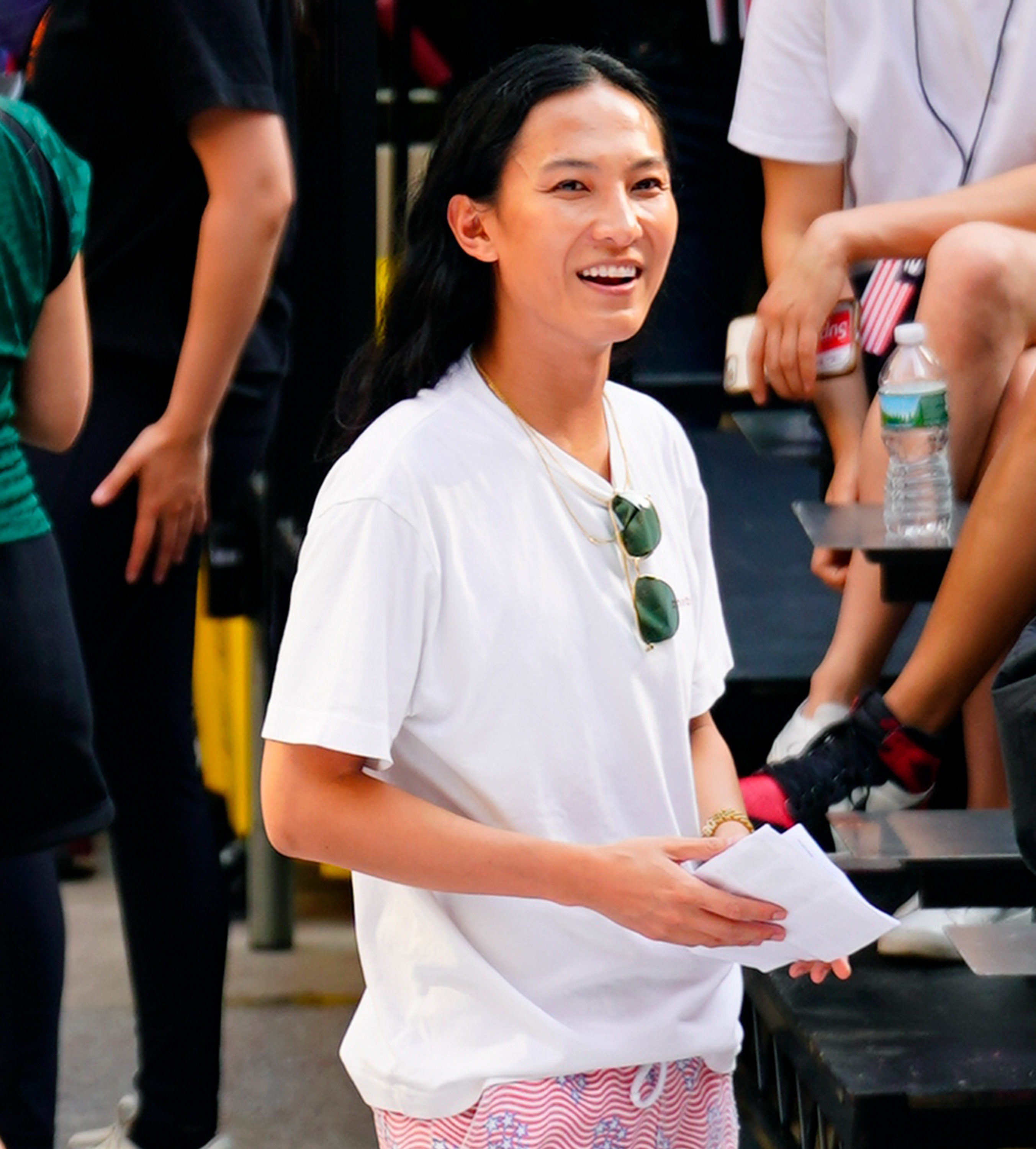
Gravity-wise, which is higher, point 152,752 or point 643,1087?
point 643,1087

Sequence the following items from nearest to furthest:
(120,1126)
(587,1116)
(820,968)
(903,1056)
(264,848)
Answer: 1. (587,1116)
2. (820,968)
3. (903,1056)
4. (120,1126)
5. (264,848)

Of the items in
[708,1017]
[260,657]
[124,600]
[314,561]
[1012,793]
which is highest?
[314,561]

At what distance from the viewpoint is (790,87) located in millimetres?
2600

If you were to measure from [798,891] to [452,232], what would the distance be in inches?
25.5

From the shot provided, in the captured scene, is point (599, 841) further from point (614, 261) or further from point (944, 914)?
point (944, 914)

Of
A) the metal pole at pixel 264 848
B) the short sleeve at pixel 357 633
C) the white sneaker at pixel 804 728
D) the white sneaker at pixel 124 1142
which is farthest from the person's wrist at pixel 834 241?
the metal pole at pixel 264 848

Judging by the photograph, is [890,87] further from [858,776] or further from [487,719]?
[487,719]

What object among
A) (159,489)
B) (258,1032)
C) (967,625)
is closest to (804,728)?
(967,625)

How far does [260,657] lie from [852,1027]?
2.06m

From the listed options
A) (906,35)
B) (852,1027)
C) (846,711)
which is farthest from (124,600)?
(906,35)

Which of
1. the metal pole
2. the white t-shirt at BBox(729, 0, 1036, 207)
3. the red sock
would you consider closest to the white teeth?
the red sock

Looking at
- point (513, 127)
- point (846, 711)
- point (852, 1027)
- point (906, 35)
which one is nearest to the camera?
point (513, 127)

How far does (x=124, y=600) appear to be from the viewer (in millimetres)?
2373

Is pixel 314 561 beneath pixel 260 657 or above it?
above
